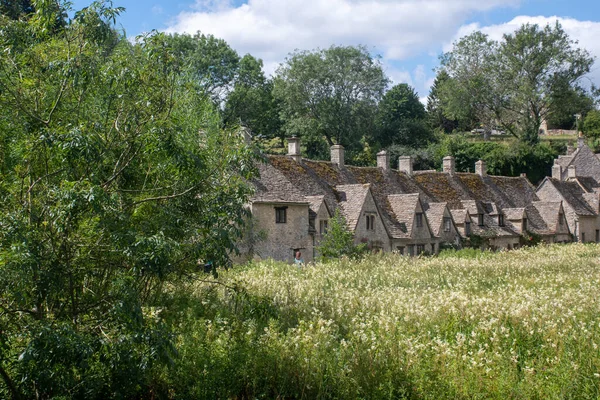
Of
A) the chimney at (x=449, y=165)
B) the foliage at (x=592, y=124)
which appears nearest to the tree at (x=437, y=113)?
the foliage at (x=592, y=124)

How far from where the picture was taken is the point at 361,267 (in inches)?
955

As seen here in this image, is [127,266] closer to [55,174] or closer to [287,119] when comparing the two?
[55,174]

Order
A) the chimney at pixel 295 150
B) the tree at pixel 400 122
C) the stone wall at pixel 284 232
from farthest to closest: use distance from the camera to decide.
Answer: the tree at pixel 400 122, the chimney at pixel 295 150, the stone wall at pixel 284 232

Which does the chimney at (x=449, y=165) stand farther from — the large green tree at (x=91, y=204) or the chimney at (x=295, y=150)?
the large green tree at (x=91, y=204)

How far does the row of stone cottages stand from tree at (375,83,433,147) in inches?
761

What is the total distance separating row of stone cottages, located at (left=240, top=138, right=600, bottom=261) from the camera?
110 ft

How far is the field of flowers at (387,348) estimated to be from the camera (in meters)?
9.82

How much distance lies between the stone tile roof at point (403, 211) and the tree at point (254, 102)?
96.9 ft

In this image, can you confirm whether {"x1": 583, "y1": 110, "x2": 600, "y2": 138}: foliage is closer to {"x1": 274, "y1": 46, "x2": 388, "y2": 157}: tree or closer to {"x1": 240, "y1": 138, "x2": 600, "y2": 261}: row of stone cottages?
{"x1": 240, "y1": 138, "x2": 600, "y2": 261}: row of stone cottages

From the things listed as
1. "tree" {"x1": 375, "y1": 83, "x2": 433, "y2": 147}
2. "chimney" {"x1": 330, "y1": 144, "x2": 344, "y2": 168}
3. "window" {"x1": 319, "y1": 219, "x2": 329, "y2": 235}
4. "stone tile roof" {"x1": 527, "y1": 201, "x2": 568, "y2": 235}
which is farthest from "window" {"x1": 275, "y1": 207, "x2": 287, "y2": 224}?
"tree" {"x1": 375, "y1": 83, "x2": 433, "y2": 147}

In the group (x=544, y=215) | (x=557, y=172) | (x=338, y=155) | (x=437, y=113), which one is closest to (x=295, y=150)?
(x=338, y=155)

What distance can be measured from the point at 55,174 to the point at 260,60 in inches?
2717

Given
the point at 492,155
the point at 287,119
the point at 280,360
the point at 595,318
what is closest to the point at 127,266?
the point at 280,360

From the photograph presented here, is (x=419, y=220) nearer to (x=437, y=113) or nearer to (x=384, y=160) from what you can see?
(x=384, y=160)
